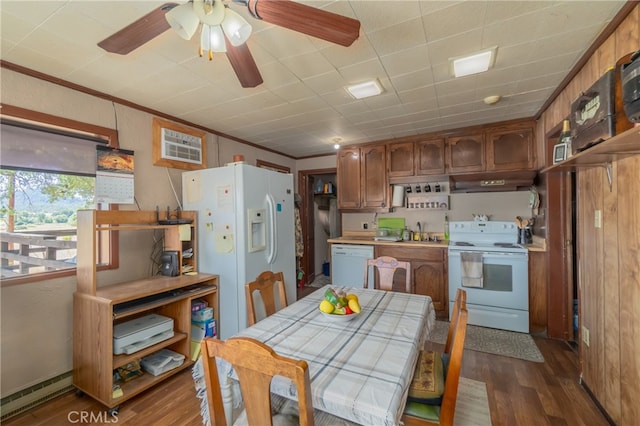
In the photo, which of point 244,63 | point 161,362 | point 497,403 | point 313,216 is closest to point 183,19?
point 244,63

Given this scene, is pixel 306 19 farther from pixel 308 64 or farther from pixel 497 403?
pixel 497 403

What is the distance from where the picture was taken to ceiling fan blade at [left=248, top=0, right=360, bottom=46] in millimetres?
1069

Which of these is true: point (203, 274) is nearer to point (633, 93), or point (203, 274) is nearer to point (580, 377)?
point (633, 93)

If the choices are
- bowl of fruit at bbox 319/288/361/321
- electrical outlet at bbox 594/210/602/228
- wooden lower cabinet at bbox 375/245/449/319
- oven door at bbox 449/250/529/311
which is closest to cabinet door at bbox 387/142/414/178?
wooden lower cabinet at bbox 375/245/449/319

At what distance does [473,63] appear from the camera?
6.34 ft

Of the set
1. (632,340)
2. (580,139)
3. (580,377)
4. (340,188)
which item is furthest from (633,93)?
(340,188)

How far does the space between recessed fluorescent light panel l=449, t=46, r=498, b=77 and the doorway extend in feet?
9.36

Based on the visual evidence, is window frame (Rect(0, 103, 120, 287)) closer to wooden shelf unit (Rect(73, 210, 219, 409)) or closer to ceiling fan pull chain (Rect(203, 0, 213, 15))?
wooden shelf unit (Rect(73, 210, 219, 409))

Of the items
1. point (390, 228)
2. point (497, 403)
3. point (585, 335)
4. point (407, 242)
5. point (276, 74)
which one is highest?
point (276, 74)

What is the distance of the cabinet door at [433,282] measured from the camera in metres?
3.30

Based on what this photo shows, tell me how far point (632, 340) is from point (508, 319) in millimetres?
1622

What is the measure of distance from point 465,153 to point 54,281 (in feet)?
14.3

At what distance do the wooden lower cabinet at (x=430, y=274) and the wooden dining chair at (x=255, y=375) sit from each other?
9.58 ft

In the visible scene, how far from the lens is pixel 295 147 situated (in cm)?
432
